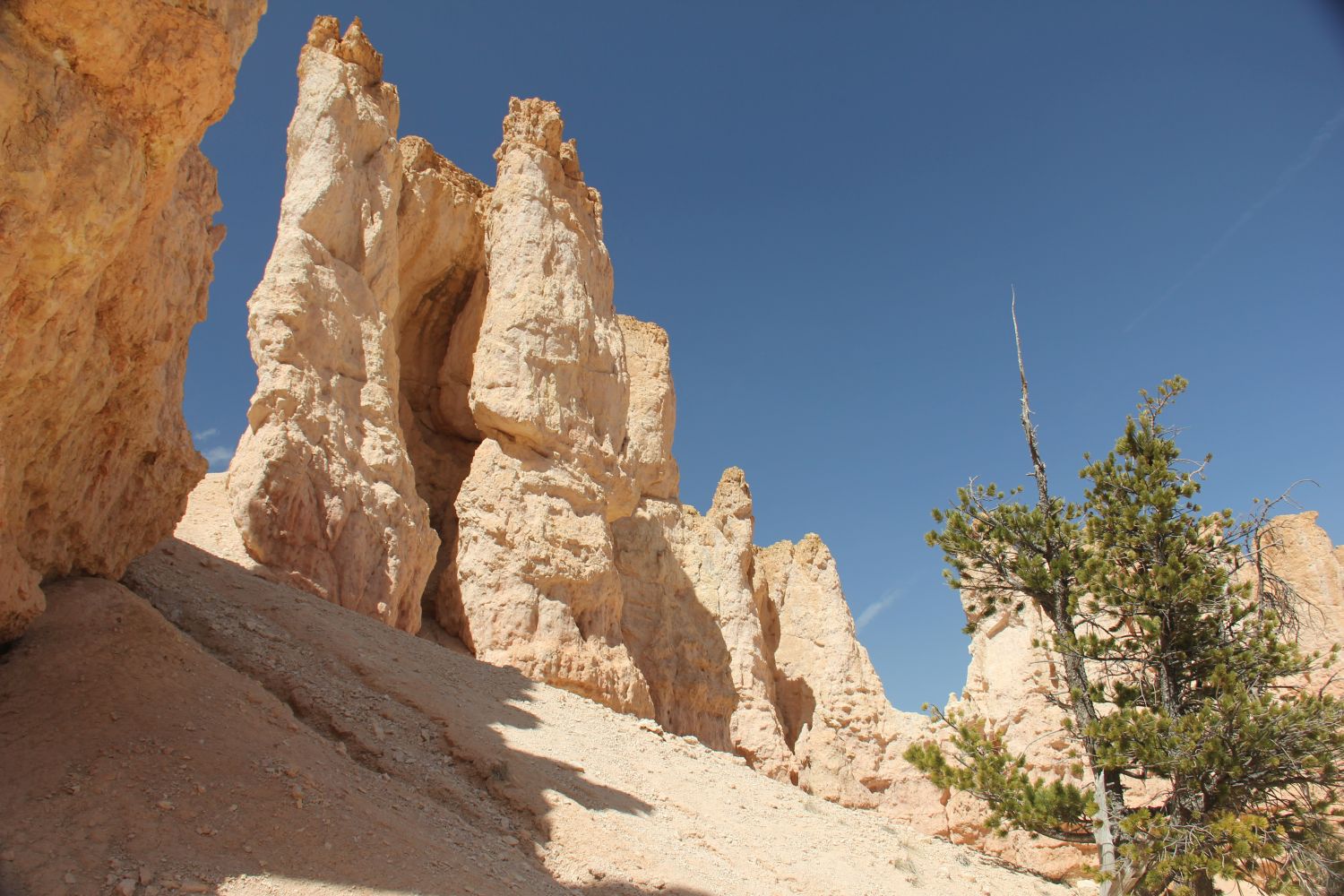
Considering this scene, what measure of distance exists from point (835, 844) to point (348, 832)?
671 cm

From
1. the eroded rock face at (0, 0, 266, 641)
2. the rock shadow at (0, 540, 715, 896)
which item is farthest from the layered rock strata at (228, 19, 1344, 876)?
the eroded rock face at (0, 0, 266, 641)

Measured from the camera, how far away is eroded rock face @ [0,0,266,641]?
191 inches

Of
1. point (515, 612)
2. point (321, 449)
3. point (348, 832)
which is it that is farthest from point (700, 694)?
point (348, 832)

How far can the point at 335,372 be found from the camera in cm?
1606

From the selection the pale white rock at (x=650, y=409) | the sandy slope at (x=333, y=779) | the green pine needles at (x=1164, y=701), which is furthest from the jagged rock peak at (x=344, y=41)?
the green pine needles at (x=1164, y=701)

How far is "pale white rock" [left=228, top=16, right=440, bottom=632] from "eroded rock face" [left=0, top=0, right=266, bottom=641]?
5.07 metres

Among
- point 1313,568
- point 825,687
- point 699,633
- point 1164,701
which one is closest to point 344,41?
point 699,633

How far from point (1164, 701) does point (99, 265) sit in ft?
37.8

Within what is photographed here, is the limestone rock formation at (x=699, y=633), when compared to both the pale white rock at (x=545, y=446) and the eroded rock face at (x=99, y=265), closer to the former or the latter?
the pale white rock at (x=545, y=446)

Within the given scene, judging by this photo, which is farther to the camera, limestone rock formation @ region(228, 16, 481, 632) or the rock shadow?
limestone rock formation @ region(228, 16, 481, 632)

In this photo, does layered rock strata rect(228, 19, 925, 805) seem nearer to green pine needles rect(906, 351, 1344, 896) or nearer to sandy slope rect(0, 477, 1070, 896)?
sandy slope rect(0, 477, 1070, 896)

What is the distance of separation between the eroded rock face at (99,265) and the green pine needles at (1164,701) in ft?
30.6

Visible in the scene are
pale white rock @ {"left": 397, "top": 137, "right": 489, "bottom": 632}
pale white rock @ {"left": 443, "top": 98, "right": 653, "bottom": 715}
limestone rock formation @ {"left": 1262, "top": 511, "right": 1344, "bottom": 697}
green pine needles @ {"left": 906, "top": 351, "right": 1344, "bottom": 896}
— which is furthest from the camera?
pale white rock @ {"left": 397, "top": 137, "right": 489, "bottom": 632}

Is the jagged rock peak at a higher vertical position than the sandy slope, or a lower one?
higher
